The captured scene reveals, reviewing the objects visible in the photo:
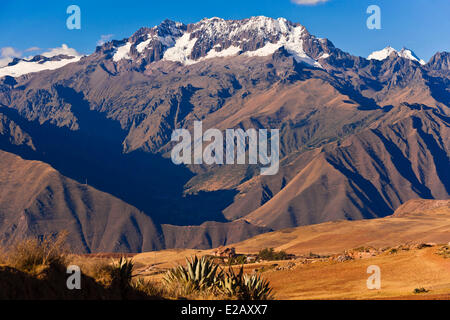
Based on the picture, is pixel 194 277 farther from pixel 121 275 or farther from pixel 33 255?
Result: pixel 33 255

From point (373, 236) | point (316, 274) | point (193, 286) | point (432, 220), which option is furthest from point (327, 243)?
point (193, 286)

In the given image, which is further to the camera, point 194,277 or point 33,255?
point 194,277

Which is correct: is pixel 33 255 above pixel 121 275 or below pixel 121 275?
above

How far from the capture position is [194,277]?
2378 centimetres

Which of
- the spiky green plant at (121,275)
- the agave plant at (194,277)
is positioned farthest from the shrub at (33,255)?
the agave plant at (194,277)

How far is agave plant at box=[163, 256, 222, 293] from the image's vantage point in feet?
75.9

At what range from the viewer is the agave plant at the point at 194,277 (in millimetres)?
23141

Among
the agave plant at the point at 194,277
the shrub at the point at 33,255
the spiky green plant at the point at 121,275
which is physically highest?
the shrub at the point at 33,255

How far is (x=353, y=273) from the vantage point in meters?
41.2

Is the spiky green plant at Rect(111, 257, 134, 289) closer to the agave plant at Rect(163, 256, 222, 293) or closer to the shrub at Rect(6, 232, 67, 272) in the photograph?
the shrub at Rect(6, 232, 67, 272)

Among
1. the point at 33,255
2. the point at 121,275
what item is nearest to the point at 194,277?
the point at 121,275

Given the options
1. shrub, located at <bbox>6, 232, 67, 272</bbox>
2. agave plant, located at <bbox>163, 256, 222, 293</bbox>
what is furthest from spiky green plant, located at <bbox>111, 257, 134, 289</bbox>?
agave plant, located at <bbox>163, 256, 222, 293</bbox>

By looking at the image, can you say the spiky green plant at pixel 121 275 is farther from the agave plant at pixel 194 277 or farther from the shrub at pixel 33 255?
the agave plant at pixel 194 277
